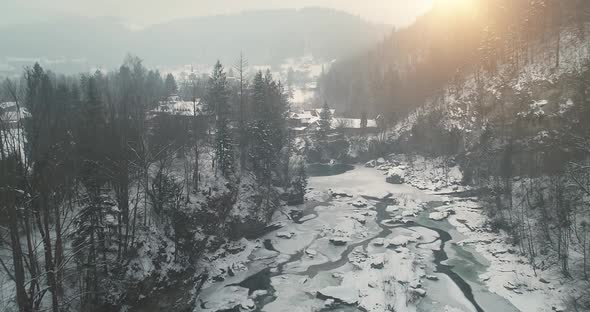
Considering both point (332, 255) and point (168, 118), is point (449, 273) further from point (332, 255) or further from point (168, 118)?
point (168, 118)

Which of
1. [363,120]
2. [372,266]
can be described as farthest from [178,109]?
[363,120]

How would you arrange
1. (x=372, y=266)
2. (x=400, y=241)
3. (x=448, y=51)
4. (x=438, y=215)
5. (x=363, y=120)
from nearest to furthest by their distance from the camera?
(x=372, y=266)
(x=400, y=241)
(x=438, y=215)
(x=448, y=51)
(x=363, y=120)

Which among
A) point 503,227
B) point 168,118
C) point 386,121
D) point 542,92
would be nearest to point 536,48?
point 542,92

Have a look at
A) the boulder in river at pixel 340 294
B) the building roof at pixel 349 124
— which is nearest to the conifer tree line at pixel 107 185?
the boulder in river at pixel 340 294

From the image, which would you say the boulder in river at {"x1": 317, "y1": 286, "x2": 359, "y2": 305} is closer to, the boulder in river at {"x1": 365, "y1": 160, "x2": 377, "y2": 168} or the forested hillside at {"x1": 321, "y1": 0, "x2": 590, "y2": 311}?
the forested hillside at {"x1": 321, "y1": 0, "x2": 590, "y2": 311}

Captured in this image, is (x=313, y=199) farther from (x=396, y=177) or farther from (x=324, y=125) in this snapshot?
(x=324, y=125)

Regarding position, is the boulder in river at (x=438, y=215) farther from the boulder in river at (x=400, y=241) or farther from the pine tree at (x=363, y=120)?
the pine tree at (x=363, y=120)
